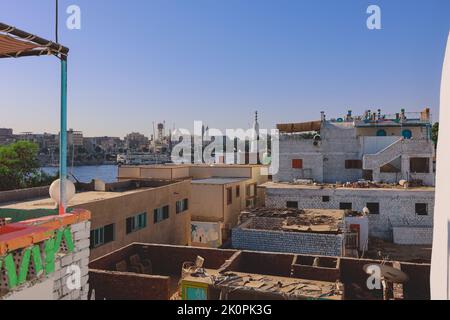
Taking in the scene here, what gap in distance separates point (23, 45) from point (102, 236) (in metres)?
13.8

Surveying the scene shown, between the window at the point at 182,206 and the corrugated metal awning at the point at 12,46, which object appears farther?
the window at the point at 182,206

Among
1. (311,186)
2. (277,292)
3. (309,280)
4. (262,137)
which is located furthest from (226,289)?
(262,137)

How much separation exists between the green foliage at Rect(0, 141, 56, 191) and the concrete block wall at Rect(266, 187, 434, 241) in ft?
93.6

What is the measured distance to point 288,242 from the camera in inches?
738

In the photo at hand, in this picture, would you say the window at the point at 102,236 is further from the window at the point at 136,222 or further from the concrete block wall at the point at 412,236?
the concrete block wall at the point at 412,236

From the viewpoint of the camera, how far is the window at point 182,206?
2666cm

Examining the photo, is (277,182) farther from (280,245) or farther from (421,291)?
(421,291)

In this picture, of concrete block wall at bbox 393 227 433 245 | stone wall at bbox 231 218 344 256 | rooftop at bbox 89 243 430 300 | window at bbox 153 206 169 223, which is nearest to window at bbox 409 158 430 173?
concrete block wall at bbox 393 227 433 245

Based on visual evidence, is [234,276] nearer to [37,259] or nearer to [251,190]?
[37,259]

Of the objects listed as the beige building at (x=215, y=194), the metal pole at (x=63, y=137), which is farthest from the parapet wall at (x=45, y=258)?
the beige building at (x=215, y=194)

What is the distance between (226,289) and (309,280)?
12.3 feet

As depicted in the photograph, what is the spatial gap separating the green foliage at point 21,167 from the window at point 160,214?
21.1 meters

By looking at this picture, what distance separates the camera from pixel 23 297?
16.3 ft

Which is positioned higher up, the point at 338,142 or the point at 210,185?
the point at 338,142
